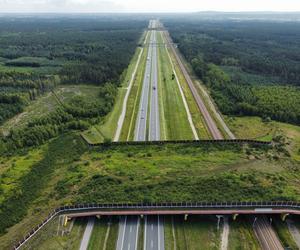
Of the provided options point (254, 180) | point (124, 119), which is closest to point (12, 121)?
point (124, 119)

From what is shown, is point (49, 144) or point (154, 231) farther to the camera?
point (49, 144)

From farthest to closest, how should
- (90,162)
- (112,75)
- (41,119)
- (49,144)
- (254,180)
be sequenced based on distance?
(112,75) < (41,119) < (49,144) < (90,162) < (254,180)

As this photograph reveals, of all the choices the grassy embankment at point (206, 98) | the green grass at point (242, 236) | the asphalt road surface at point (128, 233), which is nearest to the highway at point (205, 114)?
the grassy embankment at point (206, 98)

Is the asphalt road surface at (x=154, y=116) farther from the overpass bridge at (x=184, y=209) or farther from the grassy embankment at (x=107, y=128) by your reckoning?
the overpass bridge at (x=184, y=209)

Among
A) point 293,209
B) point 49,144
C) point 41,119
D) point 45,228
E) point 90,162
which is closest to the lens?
point 45,228

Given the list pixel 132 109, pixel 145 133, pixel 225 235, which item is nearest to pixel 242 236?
pixel 225 235

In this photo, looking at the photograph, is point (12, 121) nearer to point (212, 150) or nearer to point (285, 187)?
point (212, 150)
